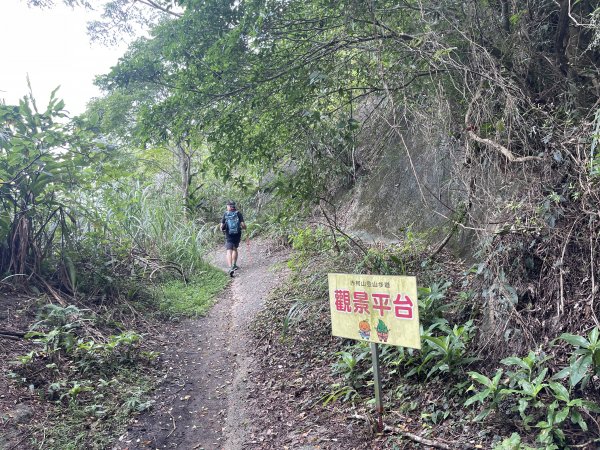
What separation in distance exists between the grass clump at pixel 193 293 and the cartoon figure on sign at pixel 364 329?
15.5 ft

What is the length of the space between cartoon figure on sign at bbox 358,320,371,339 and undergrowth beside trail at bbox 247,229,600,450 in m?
0.68

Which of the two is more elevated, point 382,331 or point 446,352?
point 382,331

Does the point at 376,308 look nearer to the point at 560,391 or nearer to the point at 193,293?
the point at 560,391

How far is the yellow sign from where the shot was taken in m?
3.29

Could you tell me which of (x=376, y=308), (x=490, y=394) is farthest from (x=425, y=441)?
(x=376, y=308)

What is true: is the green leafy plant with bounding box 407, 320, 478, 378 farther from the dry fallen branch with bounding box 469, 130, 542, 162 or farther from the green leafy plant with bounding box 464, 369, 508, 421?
the dry fallen branch with bounding box 469, 130, 542, 162

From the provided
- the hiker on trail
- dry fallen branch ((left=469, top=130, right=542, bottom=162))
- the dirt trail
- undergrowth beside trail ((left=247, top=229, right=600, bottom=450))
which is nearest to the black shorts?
the hiker on trail

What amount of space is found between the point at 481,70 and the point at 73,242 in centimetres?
623

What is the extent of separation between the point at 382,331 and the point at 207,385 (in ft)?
8.96

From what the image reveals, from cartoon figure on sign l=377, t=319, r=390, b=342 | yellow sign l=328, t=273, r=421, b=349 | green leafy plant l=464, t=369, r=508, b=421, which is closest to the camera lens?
green leafy plant l=464, t=369, r=508, b=421

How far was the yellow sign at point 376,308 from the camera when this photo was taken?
10.8 feet

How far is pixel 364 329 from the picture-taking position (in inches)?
143

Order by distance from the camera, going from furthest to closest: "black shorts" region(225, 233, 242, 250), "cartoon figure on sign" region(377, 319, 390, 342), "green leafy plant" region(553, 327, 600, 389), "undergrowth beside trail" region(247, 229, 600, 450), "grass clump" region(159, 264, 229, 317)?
"black shorts" region(225, 233, 242, 250), "grass clump" region(159, 264, 229, 317), "cartoon figure on sign" region(377, 319, 390, 342), "undergrowth beside trail" region(247, 229, 600, 450), "green leafy plant" region(553, 327, 600, 389)

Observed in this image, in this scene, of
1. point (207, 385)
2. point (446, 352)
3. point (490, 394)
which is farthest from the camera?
point (207, 385)
